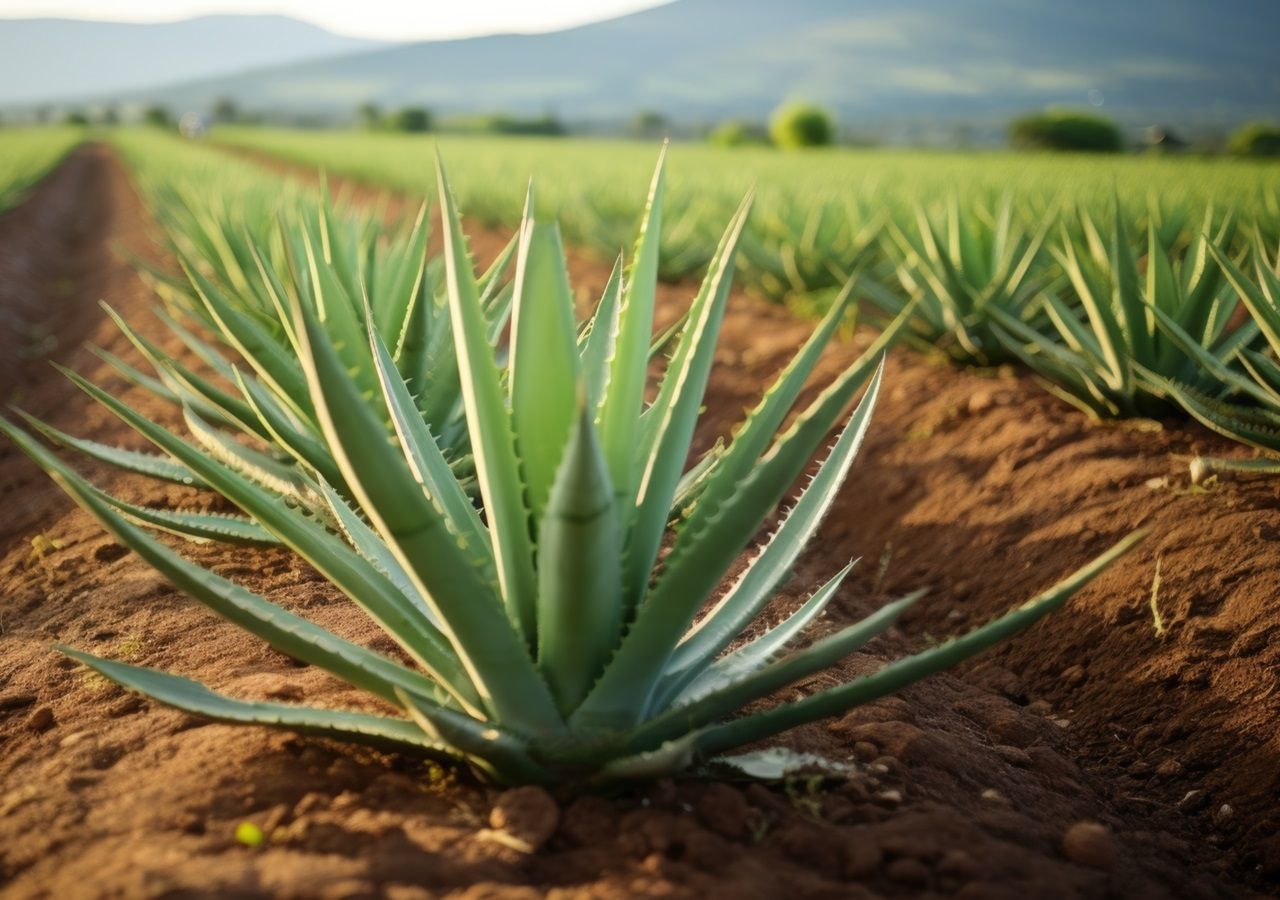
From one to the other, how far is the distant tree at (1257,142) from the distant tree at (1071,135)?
414 cm

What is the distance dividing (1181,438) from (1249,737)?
1466mm

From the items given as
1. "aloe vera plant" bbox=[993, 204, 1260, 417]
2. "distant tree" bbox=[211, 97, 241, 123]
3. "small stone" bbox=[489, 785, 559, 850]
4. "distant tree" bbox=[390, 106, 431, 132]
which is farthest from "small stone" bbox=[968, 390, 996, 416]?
"distant tree" bbox=[211, 97, 241, 123]

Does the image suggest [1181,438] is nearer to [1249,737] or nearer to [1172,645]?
[1172,645]

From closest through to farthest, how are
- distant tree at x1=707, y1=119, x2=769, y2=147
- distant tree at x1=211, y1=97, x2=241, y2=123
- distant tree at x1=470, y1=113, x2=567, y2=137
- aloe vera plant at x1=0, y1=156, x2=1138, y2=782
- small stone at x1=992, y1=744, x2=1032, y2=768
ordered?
aloe vera plant at x1=0, y1=156, x2=1138, y2=782 → small stone at x1=992, y1=744, x2=1032, y2=768 → distant tree at x1=707, y1=119, x2=769, y2=147 → distant tree at x1=470, y1=113, x2=567, y2=137 → distant tree at x1=211, y1=97, x2=241, y2=123

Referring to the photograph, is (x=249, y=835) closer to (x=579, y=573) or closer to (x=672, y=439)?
(x=579, y=573)

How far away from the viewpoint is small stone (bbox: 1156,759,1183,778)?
2.35 metres

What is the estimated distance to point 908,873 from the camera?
1458 mm

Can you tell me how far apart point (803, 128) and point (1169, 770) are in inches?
1338

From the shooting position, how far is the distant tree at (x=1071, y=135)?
107ft

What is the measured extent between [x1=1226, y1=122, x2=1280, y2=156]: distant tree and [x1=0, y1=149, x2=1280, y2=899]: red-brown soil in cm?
2764

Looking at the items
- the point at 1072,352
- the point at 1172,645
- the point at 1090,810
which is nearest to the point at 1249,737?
the point at 1172,645

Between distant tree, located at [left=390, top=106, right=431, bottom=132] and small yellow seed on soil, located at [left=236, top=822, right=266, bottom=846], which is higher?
distant tree, located at [left=390, top=106, right=431, bottom=132]

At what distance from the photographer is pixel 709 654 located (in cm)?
174

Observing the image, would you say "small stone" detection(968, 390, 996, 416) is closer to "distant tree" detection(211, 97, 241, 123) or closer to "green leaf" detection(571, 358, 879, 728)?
"green leaf" detection(571, 358, 879, 728)
